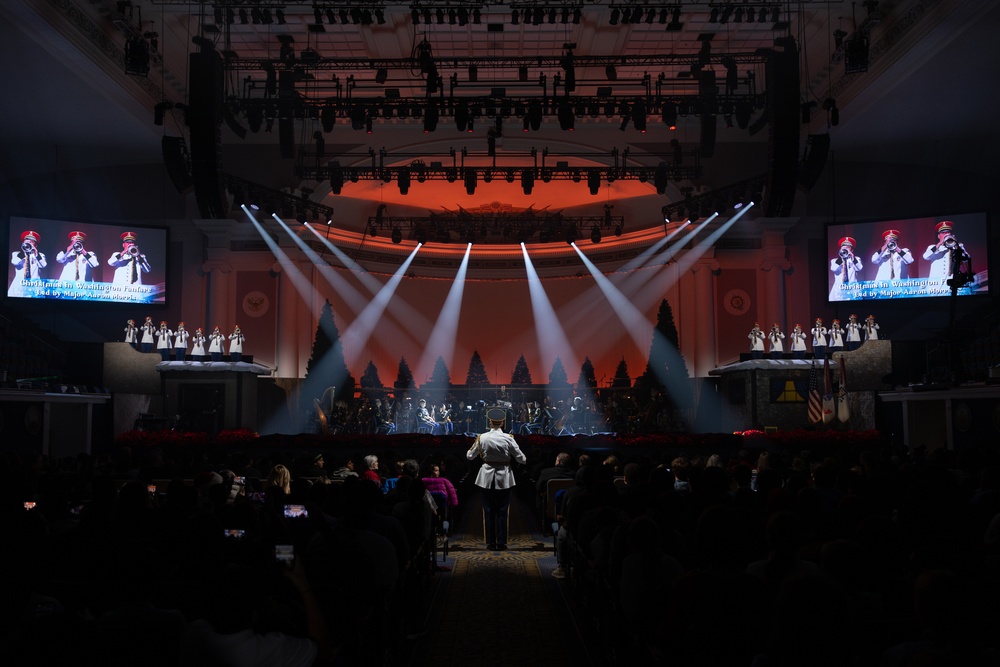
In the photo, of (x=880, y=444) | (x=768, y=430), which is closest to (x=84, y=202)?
(x=768, y=430)

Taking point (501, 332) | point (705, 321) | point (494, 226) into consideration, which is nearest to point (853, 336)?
point (705, 321)

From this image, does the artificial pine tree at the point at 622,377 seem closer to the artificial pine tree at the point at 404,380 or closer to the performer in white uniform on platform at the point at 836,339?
the artificial pine tree at the point at 404,380

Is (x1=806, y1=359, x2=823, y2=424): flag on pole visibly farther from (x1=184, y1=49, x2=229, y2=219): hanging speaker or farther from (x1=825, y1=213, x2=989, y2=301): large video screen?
(x1=184, y1=49, x2=229, y2=219): hanging speaker

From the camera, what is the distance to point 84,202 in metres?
20.4

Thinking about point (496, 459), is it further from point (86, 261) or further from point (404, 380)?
point (404, 380)

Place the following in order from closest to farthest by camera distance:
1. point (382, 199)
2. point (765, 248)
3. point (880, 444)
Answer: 1. point (880, 444)
2. point (765, 248)
3. point (382, 199)

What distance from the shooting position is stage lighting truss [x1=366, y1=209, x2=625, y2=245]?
2259 cm

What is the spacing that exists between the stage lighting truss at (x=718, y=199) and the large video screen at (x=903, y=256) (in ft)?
7.36

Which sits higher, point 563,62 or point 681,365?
point 563,62

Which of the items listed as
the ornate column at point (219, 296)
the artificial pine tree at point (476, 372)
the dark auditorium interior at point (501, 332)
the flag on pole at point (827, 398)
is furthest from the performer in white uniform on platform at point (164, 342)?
the flag on pole at point (827, 398)

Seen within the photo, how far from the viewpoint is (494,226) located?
23.9 meters

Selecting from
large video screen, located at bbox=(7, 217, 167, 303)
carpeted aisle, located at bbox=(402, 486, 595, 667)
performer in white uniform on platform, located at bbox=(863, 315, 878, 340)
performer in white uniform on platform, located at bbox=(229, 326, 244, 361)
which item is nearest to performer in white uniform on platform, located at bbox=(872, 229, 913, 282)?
performer in white uniform on platform, located at bbox=(863, 315, 878, 340)

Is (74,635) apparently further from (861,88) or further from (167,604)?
(861,88)

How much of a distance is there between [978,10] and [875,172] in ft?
27.5
